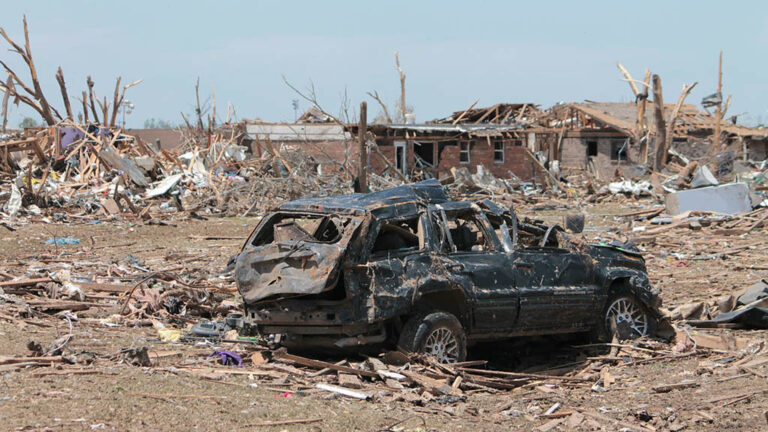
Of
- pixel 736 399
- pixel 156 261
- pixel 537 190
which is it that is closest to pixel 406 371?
pixel 736 399

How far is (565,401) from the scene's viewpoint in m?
7.25

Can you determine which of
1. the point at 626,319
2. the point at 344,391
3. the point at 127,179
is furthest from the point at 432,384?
the point at 127,179

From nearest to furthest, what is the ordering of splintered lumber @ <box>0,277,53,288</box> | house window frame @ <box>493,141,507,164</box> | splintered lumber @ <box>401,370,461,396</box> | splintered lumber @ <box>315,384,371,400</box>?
splintered lumber @ <box>315,384,371,400</box>
splintered lumber @ <box>401,370,461,396</box>
splintered lumber @ <box>0,277,53,288</box>
house window frame @ <box>493,141,507,164</box>

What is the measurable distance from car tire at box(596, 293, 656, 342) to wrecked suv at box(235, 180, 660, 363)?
0.01 m

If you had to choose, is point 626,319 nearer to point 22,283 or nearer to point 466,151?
point 22,283

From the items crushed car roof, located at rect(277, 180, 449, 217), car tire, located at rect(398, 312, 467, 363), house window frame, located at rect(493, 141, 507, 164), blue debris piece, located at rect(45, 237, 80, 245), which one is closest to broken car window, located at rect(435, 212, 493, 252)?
crushed car roof, located at rect(277, 180, 449, 217)

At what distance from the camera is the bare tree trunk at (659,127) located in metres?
34.2

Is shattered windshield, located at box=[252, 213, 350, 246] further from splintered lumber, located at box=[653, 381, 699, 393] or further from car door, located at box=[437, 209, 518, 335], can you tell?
splintered lumber, located at box=[653, 381, 699, 393]

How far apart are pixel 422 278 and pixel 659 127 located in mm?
30288

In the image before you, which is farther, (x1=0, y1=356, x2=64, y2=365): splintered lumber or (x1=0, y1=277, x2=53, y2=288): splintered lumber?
(x1=0, y1=277, x2=53, y2=288): splintered lumber

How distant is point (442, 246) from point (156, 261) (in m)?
9.06

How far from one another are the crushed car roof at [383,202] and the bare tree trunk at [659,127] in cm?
2795

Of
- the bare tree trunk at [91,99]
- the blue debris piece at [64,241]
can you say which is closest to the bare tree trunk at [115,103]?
the bare tree trunk at [91,99]

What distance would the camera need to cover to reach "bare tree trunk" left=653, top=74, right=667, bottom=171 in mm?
34156
